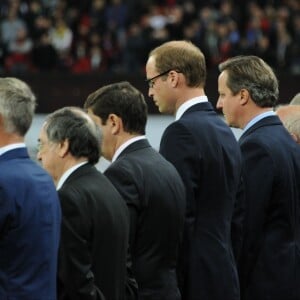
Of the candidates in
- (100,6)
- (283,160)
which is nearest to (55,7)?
(100,6)

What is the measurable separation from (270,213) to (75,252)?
50.2 inches

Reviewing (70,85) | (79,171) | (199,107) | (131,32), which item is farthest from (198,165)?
(131,32)

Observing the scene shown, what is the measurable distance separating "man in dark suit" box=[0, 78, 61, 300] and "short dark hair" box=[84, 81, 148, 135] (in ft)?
2.04

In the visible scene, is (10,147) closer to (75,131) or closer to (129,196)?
(75,131)

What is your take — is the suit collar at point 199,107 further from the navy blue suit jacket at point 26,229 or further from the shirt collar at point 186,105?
the navy blue suit jacket at point 26,229

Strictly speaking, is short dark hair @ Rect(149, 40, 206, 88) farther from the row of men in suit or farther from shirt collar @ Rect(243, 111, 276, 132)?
shirt collar @ Rect(243, 111, 276, 132)

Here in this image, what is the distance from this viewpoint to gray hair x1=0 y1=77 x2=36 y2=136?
134 inches

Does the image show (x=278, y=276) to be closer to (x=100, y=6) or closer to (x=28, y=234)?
(x=28, y=234)

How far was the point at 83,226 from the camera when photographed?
356 cm

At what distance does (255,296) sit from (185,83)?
3.35ft

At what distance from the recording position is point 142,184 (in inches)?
157

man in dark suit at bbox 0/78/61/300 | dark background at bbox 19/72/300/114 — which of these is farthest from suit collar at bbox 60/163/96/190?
dark background at bbox 19/72/300/114

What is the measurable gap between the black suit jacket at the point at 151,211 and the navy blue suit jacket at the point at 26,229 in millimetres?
558

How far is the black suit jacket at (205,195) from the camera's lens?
4277 millimetres
